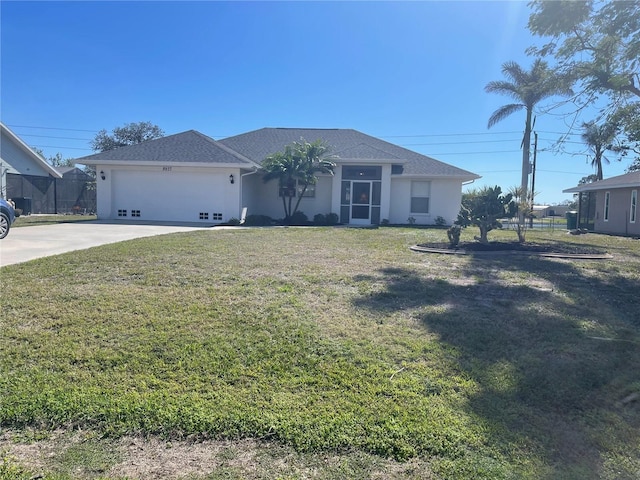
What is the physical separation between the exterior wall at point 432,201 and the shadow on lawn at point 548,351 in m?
14.1

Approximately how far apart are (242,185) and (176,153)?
11.1 feet

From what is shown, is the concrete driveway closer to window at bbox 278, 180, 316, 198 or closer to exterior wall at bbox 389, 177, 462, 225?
window at bbox 278, 180, 316, 198

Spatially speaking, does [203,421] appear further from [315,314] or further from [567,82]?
[567,82]

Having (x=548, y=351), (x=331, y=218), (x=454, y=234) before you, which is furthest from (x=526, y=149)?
(x=548, y=351)

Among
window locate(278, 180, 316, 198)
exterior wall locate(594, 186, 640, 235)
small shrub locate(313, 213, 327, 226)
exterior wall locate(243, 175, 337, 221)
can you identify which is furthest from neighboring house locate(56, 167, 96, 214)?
exterior wall locate(594, 186, 640, 235)

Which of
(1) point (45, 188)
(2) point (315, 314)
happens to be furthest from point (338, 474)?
(1) point (45, 188)

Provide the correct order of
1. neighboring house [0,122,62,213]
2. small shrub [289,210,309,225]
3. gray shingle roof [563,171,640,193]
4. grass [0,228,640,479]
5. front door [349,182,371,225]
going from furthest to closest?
1. front door [349,182,371,225]
2. neighboring house [0,122,62,213]
3. small shrub [289,210,309,225]
4. gray shingle roof [563,171,640,193]
5. grass [0,228,640,479]

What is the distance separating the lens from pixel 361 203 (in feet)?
68.8

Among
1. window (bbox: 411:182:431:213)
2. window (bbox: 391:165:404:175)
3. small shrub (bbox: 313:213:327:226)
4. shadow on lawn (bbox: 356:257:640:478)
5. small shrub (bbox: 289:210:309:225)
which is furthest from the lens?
window (bbox: 411:182:431:213)

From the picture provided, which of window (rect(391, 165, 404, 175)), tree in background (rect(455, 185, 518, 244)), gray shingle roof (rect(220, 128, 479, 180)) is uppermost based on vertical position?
gray shingle roof (rect(220, 128, 479, 180))

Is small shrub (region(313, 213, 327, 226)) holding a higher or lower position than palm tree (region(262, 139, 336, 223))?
lower

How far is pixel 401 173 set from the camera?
2109 centimetres

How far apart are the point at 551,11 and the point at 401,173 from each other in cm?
1178

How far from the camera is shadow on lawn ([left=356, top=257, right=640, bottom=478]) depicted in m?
2.97
